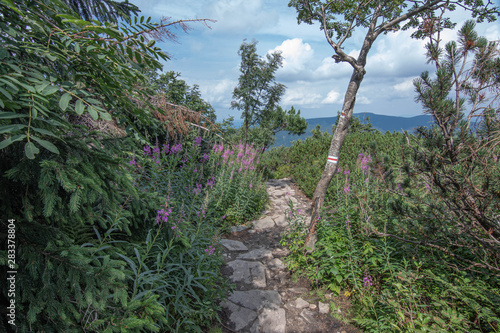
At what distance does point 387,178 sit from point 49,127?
11.7 ft

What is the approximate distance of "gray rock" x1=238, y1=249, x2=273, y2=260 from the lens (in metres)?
4.80

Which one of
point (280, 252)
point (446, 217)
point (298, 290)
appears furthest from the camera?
point (280, 252)

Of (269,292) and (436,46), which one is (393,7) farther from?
(269,292)

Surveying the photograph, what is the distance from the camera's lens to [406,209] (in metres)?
2.74

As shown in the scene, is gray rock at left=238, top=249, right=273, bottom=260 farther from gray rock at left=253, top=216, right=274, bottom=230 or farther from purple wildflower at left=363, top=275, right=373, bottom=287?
purple wildflower at left=363, top=275, right=373, bottom=287

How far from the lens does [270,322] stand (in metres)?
3.25

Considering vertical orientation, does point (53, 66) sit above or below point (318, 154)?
above

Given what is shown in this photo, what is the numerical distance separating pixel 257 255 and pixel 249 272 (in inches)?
24.4

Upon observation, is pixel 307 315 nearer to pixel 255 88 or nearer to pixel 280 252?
pixel 280 252

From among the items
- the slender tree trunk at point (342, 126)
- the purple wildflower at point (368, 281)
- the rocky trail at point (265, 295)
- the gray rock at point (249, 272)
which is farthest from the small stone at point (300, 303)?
the purple wildflower at point (368, 281)

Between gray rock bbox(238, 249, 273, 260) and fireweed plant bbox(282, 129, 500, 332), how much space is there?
59 centimetres

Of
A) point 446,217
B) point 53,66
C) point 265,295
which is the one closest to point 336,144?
point 446,217

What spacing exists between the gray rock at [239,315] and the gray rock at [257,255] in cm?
136

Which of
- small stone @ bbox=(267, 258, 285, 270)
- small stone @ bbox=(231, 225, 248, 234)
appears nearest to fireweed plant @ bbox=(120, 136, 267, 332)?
small stone @ bbox=(231, 225, 248, 234)
